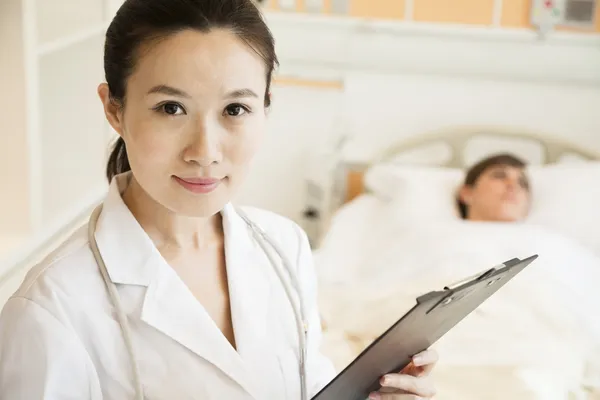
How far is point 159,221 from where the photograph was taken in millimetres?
1191

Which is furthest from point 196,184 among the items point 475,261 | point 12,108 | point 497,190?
point 497,190

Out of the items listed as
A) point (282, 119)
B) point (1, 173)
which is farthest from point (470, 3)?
point (1, 173)

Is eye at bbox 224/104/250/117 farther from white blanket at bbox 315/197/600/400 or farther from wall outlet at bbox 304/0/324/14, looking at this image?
wall outlet at bbox 304/0/324/14

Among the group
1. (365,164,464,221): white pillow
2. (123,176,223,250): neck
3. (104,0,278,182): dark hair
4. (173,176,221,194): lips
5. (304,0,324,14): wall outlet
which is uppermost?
(104,0,278,182): dark hair

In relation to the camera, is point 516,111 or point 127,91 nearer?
point 127,91

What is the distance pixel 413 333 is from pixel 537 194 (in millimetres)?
2002

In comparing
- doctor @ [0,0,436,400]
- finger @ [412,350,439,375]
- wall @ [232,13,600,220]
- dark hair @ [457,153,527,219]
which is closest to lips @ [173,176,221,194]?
doctor @ [0,0,436,400]

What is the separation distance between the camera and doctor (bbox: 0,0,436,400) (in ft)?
3.35

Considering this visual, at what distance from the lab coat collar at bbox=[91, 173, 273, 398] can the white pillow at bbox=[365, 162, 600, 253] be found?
175cm

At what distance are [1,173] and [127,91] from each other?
3.01 ft

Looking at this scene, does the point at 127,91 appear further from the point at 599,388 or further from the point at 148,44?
the point at 599,388

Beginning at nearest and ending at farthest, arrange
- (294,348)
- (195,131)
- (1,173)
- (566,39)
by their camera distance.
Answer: (195,131) < (294,348) < (1,173) < (566,39)

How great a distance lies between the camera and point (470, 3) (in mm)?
3117

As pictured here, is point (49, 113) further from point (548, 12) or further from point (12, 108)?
point (548, 12)
